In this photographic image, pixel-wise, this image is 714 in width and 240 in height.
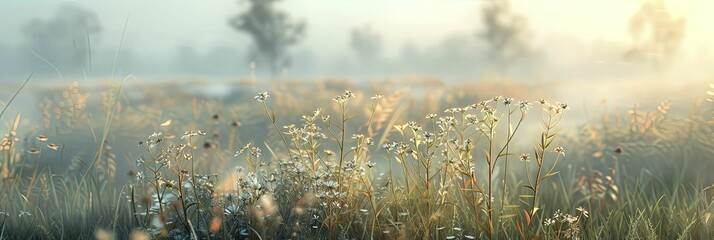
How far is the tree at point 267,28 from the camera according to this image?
18.8 meters

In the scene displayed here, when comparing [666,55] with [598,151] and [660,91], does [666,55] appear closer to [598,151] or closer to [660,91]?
[660,91]

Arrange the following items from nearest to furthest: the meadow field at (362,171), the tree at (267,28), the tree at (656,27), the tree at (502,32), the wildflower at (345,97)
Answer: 1. the wildflower at (345,97)
2. the meadow field at (362,171)
3. the tree at (656,27)
4. the tree at (502,32)
5. the tree at (267,28)

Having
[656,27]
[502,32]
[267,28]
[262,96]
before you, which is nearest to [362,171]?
[262,96]

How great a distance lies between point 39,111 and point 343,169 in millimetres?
4138

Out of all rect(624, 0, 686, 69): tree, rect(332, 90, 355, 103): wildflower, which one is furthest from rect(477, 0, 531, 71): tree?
rect(332, 90, 355, 103): wildflower

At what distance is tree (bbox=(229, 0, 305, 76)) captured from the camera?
61.6 ft

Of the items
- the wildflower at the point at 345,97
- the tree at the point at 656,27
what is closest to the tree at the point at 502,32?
the tree at the point at 656,27

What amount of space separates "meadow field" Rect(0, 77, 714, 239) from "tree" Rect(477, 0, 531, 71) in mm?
7307

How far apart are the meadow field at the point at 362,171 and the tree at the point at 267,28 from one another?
1067 cm

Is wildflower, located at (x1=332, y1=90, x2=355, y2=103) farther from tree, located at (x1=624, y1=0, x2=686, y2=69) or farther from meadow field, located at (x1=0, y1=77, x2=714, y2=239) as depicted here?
tree, located at (x1=624, y1=0, x2=686, y2=69)

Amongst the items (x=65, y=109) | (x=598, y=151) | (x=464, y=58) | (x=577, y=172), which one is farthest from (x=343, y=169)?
(x=464, y=58)

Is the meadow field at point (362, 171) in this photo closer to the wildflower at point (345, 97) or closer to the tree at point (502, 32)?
the wildflower at point (345, 97)

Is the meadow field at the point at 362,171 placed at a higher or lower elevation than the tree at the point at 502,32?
lower

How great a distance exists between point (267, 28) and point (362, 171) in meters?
15.7
